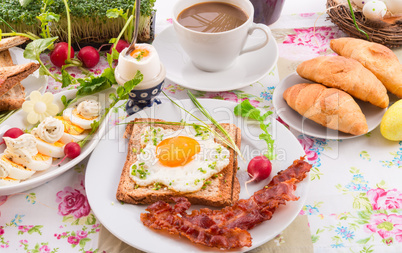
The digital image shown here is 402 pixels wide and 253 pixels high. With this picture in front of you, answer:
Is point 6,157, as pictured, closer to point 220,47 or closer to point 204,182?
point 204,182

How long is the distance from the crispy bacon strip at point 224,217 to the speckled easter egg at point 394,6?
157 centimetres

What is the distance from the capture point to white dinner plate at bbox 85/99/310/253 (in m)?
1.60

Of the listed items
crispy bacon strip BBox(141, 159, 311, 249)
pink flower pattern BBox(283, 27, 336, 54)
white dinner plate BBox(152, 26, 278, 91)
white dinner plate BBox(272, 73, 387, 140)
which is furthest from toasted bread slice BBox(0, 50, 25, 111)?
pink flower pattern BBox(283, 27, 336, 54)

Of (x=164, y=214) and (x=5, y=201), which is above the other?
(x=164, y=214)

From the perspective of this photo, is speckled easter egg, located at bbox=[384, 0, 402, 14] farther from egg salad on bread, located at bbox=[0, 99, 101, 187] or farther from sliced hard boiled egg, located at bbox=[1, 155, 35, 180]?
sliced hard boiled egg, located at bbox=[1, 155, 35, 180]

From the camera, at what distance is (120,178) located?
1.87 m

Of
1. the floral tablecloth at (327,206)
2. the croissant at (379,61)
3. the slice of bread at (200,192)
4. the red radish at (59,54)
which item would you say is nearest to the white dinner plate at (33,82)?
the red radish at (59,54)

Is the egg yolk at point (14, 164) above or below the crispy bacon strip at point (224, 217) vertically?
below

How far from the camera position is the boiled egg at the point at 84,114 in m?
2.07

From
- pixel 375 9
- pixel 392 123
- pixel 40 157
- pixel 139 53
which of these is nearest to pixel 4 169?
pixel 40 157

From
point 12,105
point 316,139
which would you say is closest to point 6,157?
point 12,105

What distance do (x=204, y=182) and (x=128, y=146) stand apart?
1.52ft

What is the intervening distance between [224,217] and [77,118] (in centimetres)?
96

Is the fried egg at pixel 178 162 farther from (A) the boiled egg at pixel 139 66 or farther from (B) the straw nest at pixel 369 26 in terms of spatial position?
(B) the straw nest at pixel 369 26
